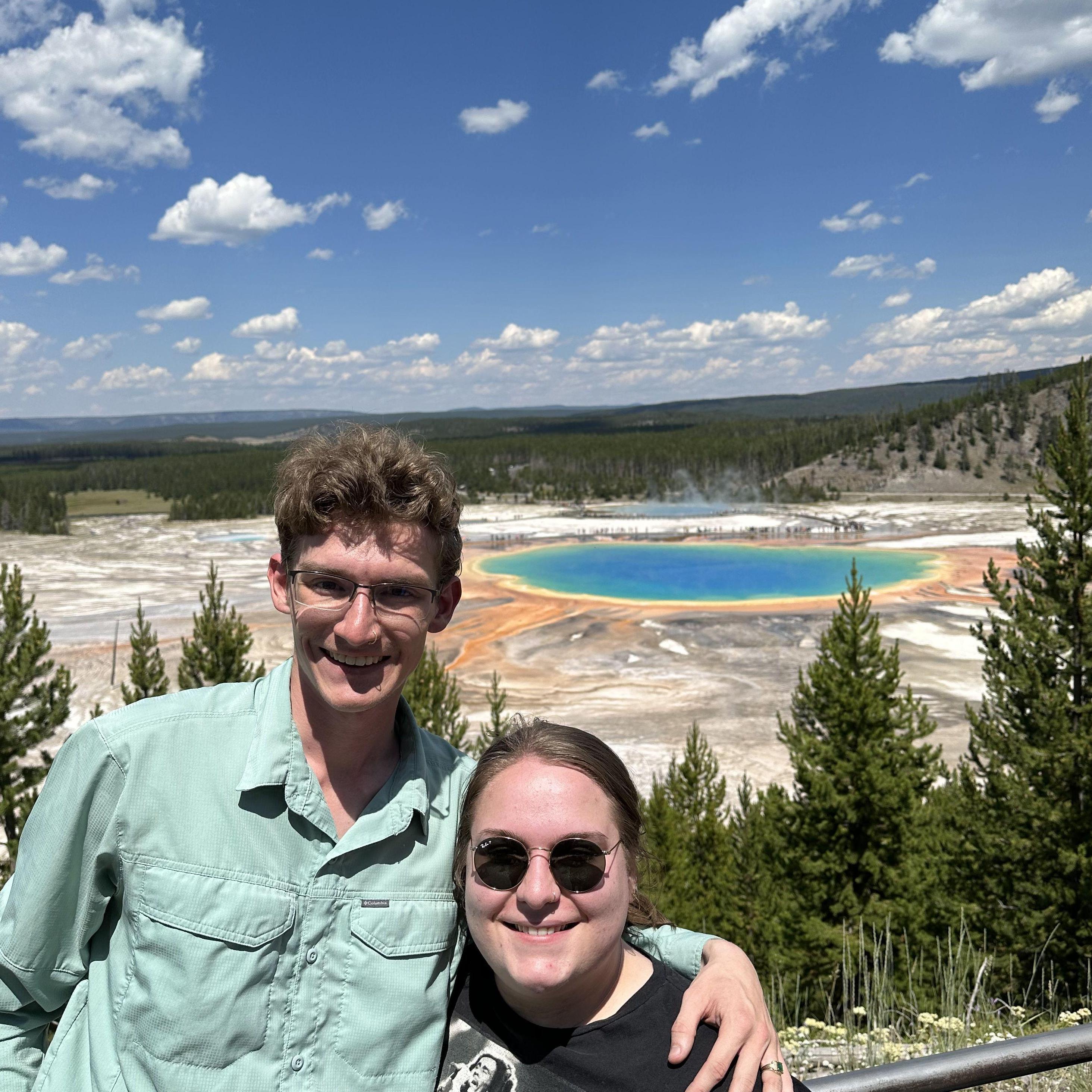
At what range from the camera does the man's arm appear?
2.10 meters

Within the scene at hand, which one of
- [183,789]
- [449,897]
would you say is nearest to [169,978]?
[183,789]

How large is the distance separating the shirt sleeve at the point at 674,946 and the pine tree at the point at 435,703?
650 inches

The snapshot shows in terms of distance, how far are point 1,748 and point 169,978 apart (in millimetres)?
20023

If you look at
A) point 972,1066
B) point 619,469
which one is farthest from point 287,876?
point 619,469

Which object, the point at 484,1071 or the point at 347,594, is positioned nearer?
the point at 484,1071

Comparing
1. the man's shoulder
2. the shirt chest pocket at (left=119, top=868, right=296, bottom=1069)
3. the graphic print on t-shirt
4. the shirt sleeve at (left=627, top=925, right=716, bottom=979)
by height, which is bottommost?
the graphic print on t-shirt

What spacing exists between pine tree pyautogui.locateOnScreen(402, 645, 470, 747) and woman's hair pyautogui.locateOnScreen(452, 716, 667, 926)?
16633 mm

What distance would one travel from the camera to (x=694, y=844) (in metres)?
19.4

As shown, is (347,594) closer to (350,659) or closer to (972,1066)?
(350,659)

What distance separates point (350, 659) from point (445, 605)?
0.40 metres

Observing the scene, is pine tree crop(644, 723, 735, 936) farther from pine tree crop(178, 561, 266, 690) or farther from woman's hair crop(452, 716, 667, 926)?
woman's hair crop(452, 716, 667, 926)

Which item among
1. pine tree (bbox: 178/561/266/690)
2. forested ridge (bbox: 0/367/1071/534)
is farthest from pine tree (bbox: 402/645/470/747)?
forested ridge (bbox: 0/367/1071/534)

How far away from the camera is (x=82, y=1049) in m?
2.30

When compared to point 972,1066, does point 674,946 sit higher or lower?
higher
